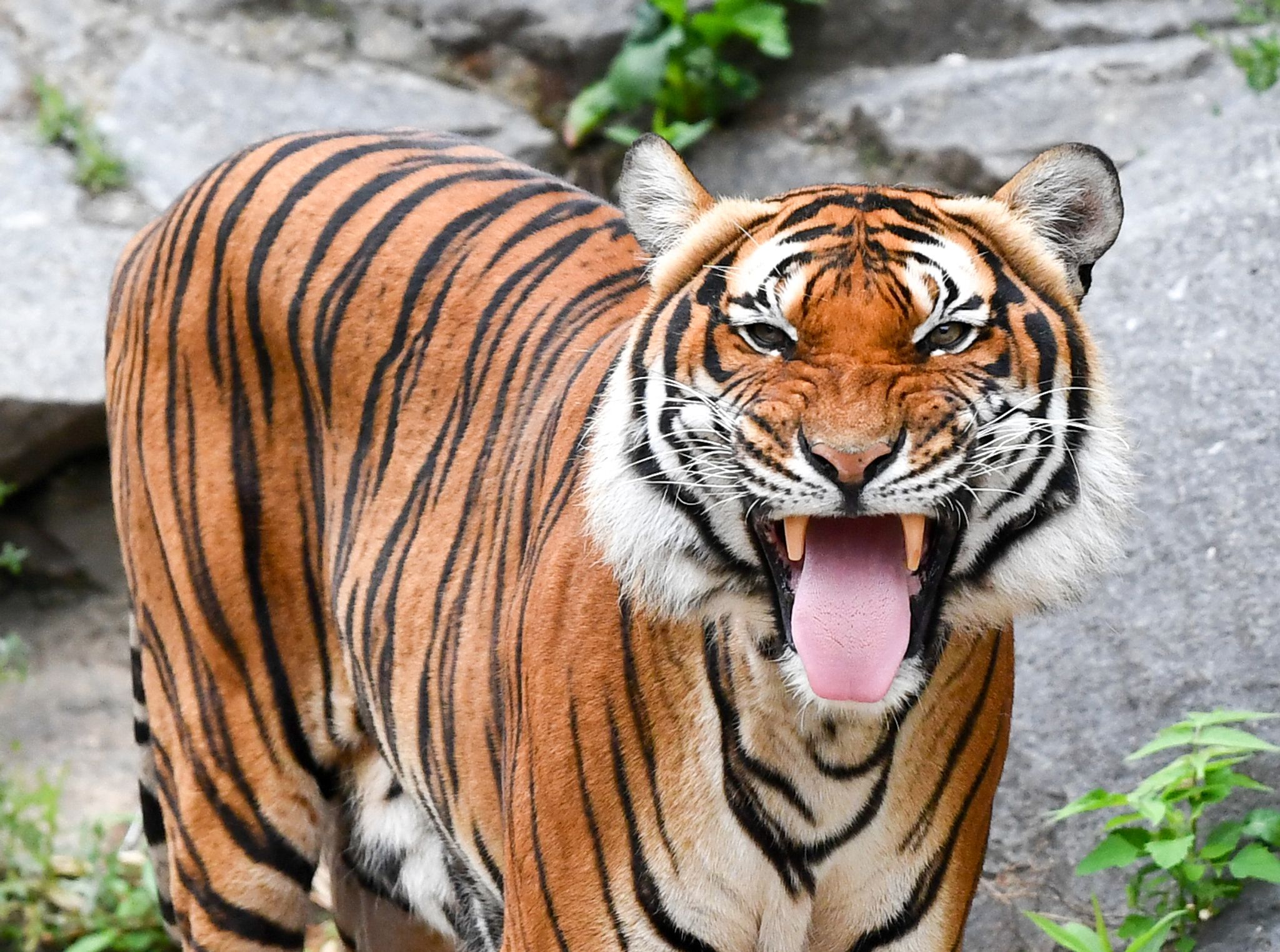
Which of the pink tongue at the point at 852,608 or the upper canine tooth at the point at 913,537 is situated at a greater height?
the upper canine tooth at the point at 913,537

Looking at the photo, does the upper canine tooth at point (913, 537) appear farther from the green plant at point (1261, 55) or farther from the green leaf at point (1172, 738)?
the green plant at point (1261, 55)

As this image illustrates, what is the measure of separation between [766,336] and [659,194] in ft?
1.14

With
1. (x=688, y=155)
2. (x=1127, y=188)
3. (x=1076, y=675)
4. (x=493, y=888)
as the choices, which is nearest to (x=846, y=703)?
(x=493, y=888)

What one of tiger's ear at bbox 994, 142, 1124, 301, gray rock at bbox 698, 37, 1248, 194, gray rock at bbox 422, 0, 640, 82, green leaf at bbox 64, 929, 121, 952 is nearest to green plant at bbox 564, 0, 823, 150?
gray rock at bbox 422, 0, 640, 82

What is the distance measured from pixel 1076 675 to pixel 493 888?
4.49 ft

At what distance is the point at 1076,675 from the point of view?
328 cm

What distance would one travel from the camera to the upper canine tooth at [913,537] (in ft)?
5.69

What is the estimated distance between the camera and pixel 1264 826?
2600 millimetres

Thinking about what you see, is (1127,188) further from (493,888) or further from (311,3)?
(311,3)

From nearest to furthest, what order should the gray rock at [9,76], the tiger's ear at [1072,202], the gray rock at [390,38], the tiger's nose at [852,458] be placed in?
the tiger's nose at [852,458]
the tiger's ear at [1072,202]
the gray rock at [9,76]
the gray rock at [390,38]

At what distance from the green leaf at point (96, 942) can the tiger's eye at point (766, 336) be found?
2775 mm

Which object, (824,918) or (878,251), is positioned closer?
(878,251)

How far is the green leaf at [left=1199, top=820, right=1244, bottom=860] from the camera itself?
2.60 meters

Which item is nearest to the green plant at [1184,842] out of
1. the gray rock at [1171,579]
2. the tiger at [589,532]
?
the gray rock at [1171,579]
